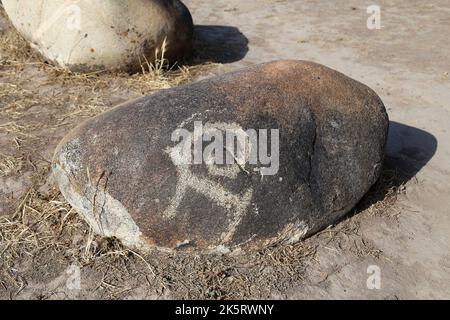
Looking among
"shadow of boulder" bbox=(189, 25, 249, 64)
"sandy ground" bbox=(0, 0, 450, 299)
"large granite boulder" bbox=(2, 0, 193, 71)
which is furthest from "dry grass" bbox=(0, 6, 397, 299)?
"shadow of boulder" bbox=(189, 25, 249, 64)

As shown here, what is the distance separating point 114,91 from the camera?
4.57 m

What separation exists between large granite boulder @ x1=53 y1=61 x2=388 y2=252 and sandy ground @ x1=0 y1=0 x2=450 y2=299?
154mm

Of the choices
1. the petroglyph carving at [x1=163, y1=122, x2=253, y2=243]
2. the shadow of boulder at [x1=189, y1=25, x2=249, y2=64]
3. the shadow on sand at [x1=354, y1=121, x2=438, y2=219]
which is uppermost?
the petroglyph carving at [x1=163, y1=122, x2=253, y2=243]

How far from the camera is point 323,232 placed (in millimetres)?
2902

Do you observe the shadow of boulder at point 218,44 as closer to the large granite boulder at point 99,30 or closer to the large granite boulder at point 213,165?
the large granite boulder at point 99,30

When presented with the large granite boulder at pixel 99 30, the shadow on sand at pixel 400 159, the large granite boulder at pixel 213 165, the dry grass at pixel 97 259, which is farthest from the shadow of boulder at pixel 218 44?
the large granite boulder at pixel 213 165

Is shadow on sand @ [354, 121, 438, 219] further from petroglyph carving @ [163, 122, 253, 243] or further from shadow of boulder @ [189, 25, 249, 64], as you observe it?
shadow of boulder @ [189, 25, 249, 64]

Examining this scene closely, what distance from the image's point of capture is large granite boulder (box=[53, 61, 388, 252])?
2.54 meters

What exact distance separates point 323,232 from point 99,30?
2772mm

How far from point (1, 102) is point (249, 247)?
2783 mm

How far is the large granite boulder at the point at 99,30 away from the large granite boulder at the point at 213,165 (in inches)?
78.6

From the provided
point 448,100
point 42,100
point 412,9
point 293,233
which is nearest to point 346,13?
point 412,9

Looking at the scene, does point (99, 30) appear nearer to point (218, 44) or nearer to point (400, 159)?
point (218, 44)

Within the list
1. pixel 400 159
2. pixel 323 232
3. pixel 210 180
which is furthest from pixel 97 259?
pixel 400 159
